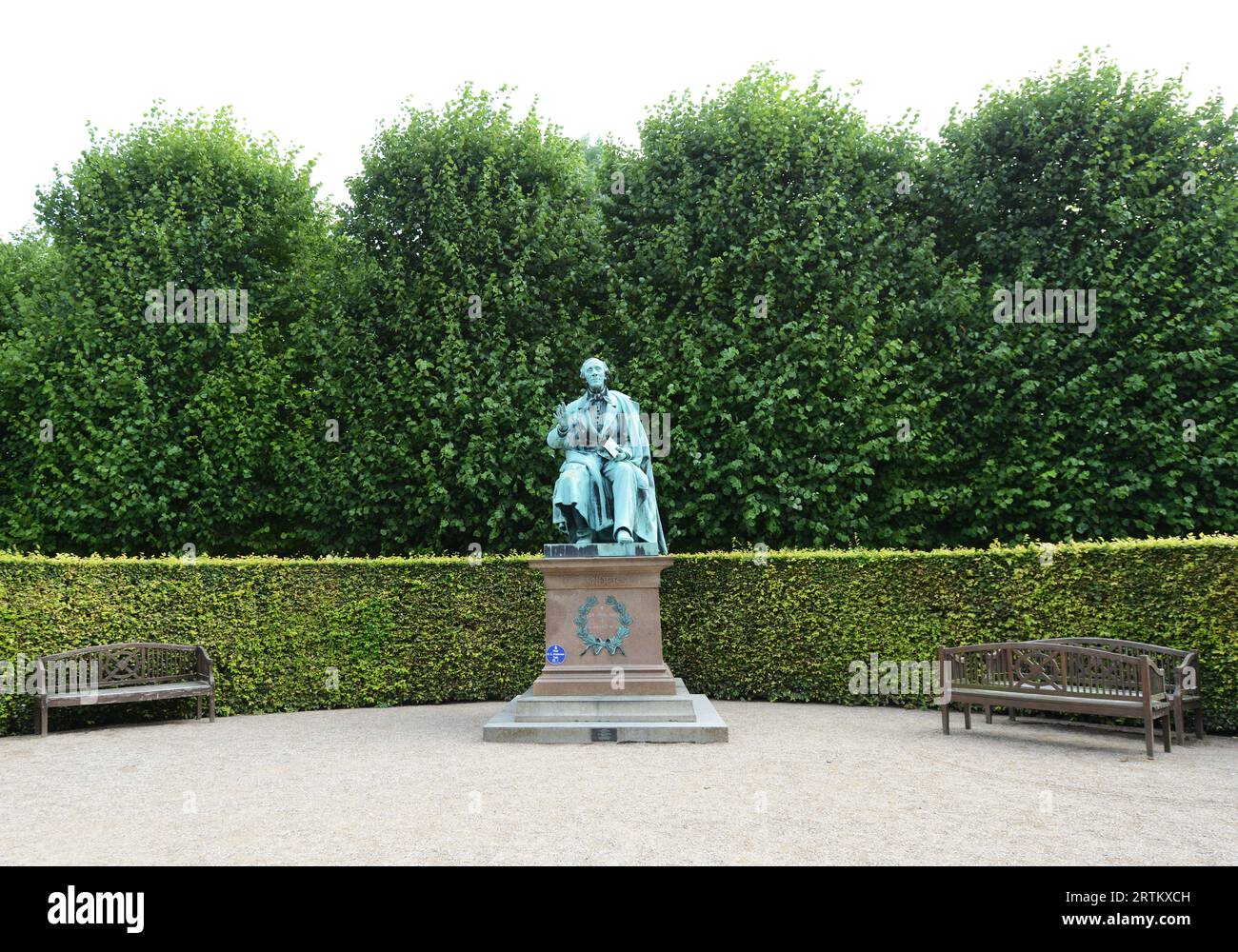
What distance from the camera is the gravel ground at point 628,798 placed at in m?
4.11

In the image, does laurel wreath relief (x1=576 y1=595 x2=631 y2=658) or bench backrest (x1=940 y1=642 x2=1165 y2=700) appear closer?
bench backrest (x1=940 y1=642 x2=1165 y2=700)

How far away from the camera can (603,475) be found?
27.5 feet

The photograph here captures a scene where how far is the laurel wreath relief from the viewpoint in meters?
7.70

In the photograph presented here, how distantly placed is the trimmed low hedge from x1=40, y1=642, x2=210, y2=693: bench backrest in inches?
9.6

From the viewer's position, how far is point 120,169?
42.1ft

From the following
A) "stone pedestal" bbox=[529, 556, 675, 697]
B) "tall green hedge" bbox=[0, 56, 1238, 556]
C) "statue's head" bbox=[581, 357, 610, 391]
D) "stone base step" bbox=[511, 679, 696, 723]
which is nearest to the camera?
"stone base step" bbox=[511, 679, 696, 723]
